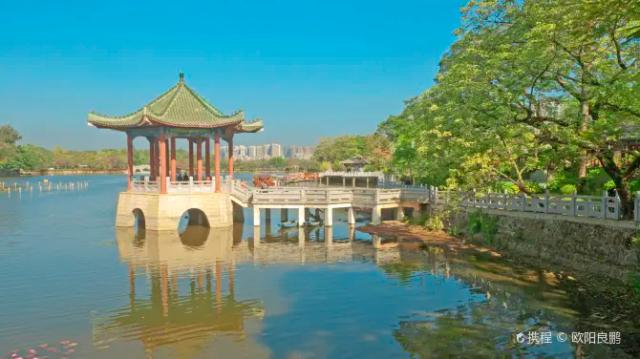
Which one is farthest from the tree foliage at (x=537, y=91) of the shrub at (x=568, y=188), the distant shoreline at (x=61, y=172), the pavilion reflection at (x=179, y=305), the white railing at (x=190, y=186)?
the distant shoreline at (x=61, y=172)

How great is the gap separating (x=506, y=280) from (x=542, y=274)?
51.6 inches

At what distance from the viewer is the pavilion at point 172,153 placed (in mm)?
25875

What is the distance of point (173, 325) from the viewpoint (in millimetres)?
12172

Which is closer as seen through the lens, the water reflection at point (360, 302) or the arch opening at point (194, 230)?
the water reflection at point (360, 302)

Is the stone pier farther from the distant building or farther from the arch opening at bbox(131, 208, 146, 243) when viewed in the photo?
the distant building

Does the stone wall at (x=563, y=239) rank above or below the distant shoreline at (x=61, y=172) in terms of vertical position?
below

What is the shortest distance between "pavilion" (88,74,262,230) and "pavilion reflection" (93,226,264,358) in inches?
149

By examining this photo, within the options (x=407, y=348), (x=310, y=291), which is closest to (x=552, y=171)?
(x=310, y=291)

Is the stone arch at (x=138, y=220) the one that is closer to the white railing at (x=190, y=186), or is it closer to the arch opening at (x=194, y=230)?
the arch opening at (x=194, y=230)

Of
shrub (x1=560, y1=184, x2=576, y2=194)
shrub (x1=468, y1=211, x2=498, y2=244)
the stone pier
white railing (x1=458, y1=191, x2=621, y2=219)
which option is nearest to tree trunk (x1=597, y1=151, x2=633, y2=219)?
white railing (x1=458, y1=191, x2=621, y2=219)

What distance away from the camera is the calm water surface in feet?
35.1

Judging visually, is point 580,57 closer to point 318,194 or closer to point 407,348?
point 407,348

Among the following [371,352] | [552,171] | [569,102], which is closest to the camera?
[371,352]

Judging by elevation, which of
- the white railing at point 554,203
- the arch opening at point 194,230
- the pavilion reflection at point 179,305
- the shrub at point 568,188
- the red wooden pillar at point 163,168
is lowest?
the pavilion reflection at point 179,305
